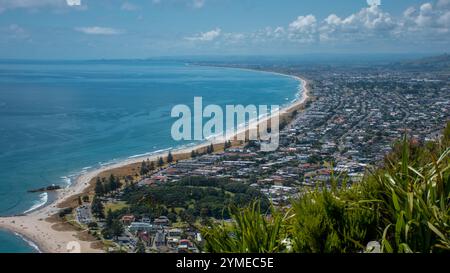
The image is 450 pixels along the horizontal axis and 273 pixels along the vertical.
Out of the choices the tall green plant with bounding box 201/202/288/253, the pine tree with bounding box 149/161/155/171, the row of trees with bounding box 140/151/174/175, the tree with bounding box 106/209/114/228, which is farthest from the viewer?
the pine tree with bounding box 149/161/155/171

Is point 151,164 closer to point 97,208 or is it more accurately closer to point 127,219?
point 97,208

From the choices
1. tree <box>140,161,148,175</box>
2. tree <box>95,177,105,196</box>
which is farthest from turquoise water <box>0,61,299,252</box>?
tree <box>140,161,148,175</box>

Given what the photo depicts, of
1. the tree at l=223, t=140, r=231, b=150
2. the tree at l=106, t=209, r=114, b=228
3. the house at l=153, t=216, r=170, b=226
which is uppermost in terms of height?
the house at l=153, t=216, r=170, b=226

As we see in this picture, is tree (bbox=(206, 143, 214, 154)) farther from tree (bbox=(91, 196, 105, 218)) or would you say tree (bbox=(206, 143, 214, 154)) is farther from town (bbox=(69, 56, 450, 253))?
tree (bbox=(91, 196, 105, 218))

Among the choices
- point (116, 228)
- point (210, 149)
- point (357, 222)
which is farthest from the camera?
point (210, 149)

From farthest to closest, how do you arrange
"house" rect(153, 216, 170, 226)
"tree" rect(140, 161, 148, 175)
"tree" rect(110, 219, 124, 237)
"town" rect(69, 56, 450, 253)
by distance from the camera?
"tree" rect(140, 161, 148, 175) → "tree" rect(110, 219, 124, 237) → "house" rect(153, 216, 170, 226) → "town" rect(69, 56, 450, 253)

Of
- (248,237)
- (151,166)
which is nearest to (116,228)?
(248,237)

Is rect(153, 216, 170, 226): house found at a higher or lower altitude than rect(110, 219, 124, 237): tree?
higher

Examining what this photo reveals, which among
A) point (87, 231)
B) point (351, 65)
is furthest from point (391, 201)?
point (351, 65)
